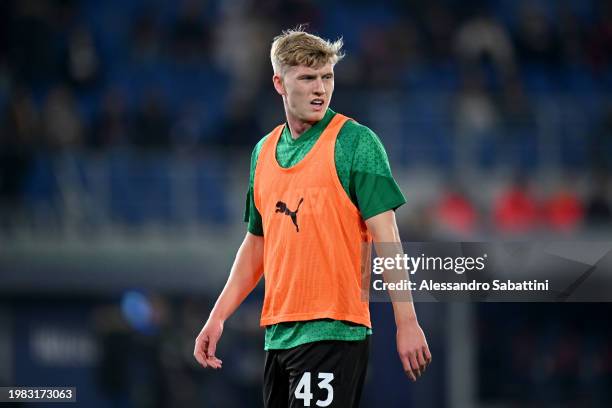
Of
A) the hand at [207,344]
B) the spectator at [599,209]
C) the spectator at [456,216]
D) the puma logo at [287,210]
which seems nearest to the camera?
the puma logo at [287,210]

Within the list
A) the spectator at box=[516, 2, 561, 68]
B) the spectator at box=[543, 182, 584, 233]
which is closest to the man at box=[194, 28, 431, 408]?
the spectator at box=[543, 182, 584, 233]

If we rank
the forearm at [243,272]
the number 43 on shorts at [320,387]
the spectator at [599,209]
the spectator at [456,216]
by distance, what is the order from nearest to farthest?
the number 43 on shorts at [320,387], the forearm at [243,272], the spectator at [599,209], the spectator at [456,216]

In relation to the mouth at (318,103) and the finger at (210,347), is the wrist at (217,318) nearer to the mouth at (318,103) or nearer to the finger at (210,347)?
the finger at (210,347)

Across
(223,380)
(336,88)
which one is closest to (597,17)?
(336,88)

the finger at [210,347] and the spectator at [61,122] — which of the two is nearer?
the finger at [210,347]

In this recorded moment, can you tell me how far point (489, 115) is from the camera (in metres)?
14.5

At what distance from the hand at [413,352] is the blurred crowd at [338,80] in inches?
A: 356

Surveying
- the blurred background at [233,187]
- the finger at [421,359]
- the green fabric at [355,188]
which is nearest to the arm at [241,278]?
the green fabric at [355,188]

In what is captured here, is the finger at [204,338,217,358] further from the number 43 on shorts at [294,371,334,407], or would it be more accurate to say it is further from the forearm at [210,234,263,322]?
the number 43 on shorts at [294,371,334,407]

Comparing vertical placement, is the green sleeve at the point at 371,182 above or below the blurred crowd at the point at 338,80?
below

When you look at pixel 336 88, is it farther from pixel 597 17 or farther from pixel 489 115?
pixel 597 17

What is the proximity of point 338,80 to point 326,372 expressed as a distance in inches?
400

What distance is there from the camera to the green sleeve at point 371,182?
4570 mm

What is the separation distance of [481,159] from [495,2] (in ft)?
11.3
